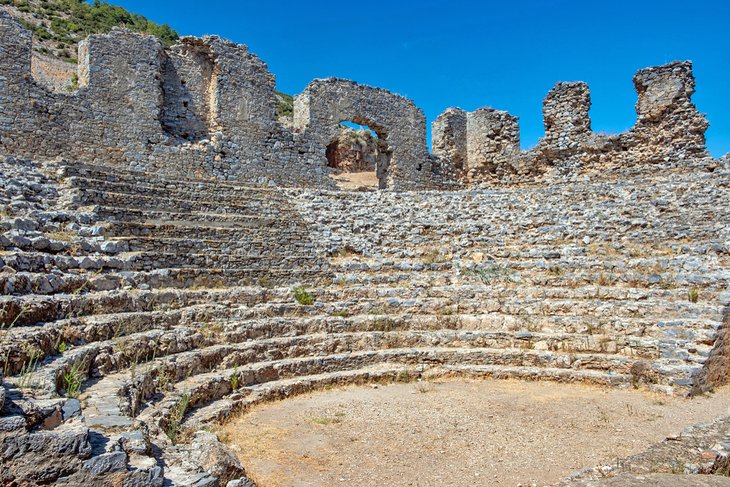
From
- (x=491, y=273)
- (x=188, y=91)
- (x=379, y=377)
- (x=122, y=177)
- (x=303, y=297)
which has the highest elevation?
(x=188, y=91)

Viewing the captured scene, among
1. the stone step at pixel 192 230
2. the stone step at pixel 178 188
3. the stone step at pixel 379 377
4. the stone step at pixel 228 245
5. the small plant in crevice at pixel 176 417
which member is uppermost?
the stone step at pixel 178 188

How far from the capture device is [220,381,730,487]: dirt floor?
20.2 ft

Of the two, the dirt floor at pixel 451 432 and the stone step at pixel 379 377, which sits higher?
the stone step at pixel 379 377

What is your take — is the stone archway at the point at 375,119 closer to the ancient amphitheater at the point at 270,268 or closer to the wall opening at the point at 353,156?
the ancient amphitheater at the point at 270,268

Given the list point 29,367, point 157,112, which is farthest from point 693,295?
point 157,112

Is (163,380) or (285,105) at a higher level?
(285,105)

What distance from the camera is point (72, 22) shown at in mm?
44812

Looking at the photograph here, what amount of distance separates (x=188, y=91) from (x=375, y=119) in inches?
261

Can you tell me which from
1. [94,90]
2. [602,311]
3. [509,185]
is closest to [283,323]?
[602,311]

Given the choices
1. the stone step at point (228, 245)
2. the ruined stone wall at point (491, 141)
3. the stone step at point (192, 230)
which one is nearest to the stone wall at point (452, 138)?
the ruined stone wall at point (491, 141)

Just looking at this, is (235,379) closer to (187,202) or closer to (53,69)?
(187,202)

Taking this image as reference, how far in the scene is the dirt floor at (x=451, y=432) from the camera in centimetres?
616

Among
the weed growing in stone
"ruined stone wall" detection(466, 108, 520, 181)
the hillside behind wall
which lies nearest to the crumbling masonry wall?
"ruined stone wall" detection(466, 108, 520, 181)

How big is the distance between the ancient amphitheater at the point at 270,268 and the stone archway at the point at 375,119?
121mm
